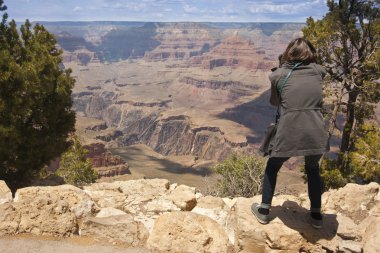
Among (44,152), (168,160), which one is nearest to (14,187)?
(44,152)

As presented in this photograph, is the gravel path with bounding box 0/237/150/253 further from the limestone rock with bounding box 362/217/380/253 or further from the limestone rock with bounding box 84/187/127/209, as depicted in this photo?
the limestone rock with bounding box 362/217/380/253

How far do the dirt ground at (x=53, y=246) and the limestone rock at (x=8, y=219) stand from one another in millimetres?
158

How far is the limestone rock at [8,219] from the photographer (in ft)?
21.5

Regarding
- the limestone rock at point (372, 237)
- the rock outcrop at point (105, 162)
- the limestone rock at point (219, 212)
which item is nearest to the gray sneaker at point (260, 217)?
Result: the limestone rock at point (219, 212)

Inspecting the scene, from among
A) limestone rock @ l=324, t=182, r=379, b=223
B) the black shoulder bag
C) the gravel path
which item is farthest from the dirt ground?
limestone rock @ l=324, t=182, r=379, b=223

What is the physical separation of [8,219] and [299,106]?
209 inches

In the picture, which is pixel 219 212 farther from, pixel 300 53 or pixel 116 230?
pixel 300 53

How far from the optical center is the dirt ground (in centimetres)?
612

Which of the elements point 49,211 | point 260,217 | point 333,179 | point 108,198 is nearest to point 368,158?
point 333,179

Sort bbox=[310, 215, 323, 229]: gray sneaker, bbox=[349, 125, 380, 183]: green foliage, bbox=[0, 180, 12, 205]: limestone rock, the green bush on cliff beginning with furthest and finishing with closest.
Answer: the green bush on cliff, bbox=[349, 125, 380, 183]: green foliage, bbox=[0, 180, 12, 205]: limestone rock, bbox=[310, 215, 323, 229]: gray sneaker

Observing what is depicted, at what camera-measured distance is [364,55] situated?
18500mm

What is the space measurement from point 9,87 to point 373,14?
16951mm

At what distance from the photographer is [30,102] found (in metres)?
14.9

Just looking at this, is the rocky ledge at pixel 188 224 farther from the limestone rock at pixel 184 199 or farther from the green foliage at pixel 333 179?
the green foliage at pixel 333 179
